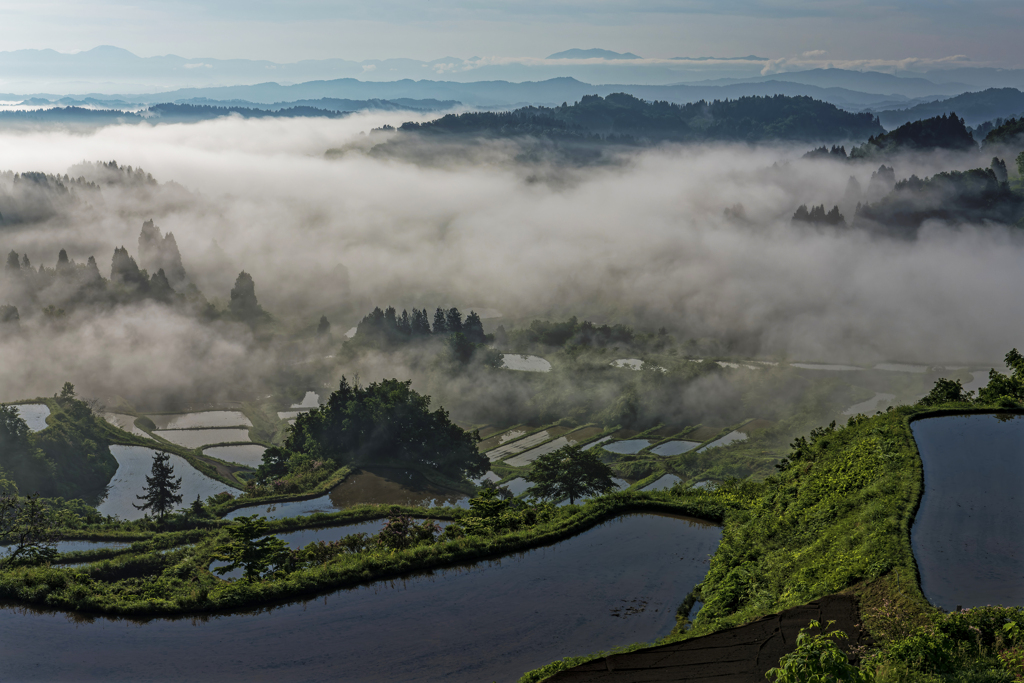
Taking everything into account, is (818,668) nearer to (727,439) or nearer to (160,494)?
(160,494)

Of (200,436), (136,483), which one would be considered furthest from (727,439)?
(136,483)

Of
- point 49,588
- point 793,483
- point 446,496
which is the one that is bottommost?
point 446,496

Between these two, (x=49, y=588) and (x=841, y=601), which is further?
(x=49, y=588)

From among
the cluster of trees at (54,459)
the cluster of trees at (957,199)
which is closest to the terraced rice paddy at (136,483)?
the cluster of trees at (54,459)

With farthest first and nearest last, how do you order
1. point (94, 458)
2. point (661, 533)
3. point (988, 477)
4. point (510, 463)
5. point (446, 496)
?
point (510, 463) < point (94, 458) < point (446, 496) < point (661, 533) < point (988, 477)

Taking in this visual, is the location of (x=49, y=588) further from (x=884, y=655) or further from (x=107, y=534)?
(x=884, y=655)

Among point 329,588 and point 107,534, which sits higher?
point 329,588

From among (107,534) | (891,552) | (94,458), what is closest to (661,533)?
(891,552)
